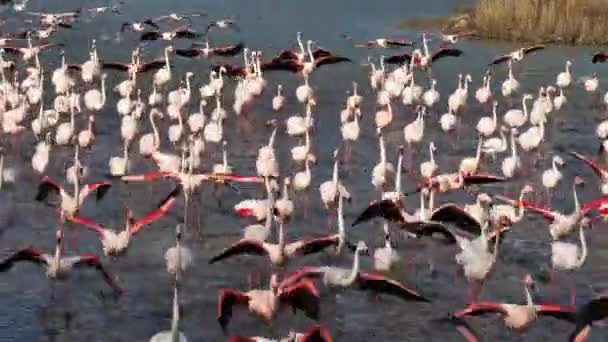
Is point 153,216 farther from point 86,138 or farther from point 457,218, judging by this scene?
point 86,138

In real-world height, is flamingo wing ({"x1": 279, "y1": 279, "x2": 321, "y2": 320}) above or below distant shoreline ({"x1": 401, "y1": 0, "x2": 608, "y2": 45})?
above

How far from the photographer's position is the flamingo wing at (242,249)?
1157 centimetres

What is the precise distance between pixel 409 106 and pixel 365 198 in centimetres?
902

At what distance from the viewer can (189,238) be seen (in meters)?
14.5

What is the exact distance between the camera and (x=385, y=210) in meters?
12.7

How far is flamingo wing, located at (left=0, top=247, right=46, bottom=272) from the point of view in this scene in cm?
1114

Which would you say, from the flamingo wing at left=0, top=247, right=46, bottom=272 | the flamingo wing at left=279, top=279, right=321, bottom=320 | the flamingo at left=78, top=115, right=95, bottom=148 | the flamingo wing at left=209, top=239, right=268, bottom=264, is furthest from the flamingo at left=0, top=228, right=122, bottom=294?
the flamingo at left=78, top=115, right=95, bottom=148

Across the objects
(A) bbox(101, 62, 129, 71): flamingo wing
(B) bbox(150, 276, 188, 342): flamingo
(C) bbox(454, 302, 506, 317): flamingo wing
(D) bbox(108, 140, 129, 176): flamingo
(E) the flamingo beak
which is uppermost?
(B) bbox(150, 276, 188, 342): flamingo

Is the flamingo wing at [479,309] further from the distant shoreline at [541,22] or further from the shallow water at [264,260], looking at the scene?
the distant shoreline at [541,22]

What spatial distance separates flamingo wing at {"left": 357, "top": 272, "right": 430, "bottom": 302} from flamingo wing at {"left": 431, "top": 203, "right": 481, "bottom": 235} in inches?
78.6

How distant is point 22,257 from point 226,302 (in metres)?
2.51

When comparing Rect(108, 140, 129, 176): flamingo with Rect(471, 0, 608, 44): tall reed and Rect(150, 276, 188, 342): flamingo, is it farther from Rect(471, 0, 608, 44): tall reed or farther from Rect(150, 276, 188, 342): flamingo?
Rect(471, 0, 608, 44): tall reed

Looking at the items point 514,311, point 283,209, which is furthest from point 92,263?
point 514,311

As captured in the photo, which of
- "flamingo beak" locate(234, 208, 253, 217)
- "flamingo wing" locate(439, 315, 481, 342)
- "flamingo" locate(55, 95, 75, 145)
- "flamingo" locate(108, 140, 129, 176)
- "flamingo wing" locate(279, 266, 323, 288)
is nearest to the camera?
"flamingo wing" locate(439, 315, 481, 342)
